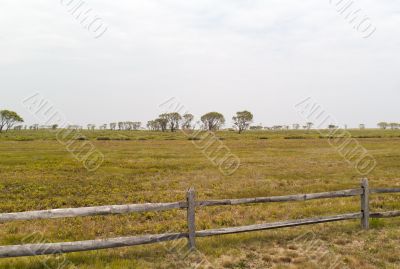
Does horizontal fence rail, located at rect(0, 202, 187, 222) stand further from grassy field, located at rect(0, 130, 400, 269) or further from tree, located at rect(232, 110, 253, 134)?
tree, located at rect(232, 110, 253, 134)

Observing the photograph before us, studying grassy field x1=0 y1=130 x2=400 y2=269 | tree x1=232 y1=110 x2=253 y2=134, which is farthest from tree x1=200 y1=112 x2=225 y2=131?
grassy field x1=0 y1=130 x2=400 y2=269

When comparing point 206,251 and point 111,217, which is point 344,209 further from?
point 111,217

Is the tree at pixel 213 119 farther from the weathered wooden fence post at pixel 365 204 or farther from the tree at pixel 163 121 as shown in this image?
the weathered wooden fence post at pixel 365 204

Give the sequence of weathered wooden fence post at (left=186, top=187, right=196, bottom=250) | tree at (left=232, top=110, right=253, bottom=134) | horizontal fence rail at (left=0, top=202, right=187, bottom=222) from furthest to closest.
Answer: tree at (left=232, top=110, right=253, bottom=134), weathered wooden fence post at (left=186, top=187, right=196, bottom=250), horizontal fence rail at (left=0, top=202, right=187, bottom=222)

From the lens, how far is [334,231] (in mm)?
8492

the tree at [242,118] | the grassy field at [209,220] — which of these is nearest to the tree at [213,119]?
the tree at [242,118]

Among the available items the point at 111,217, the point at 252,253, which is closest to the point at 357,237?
the point at 252,253

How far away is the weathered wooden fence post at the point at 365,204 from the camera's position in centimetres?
838

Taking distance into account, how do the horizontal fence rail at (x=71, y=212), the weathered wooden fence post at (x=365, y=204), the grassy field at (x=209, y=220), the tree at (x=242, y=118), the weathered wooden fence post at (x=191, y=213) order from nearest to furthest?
the horizontal fence rail at (x=71, y=212), the grassy field at (x=209, y=220), the weathered wooden fence post at (x=191, y=213), the weathered wooden fence post at (x=365, y=204), the tree at (x=242, y=118)

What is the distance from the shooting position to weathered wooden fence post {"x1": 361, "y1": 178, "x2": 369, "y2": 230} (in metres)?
8.38

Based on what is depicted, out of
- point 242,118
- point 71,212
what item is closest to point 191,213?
point 71,212

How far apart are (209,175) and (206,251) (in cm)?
1447

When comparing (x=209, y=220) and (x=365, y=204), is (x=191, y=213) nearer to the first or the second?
(x=209, y=220)

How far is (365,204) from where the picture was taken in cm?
838
